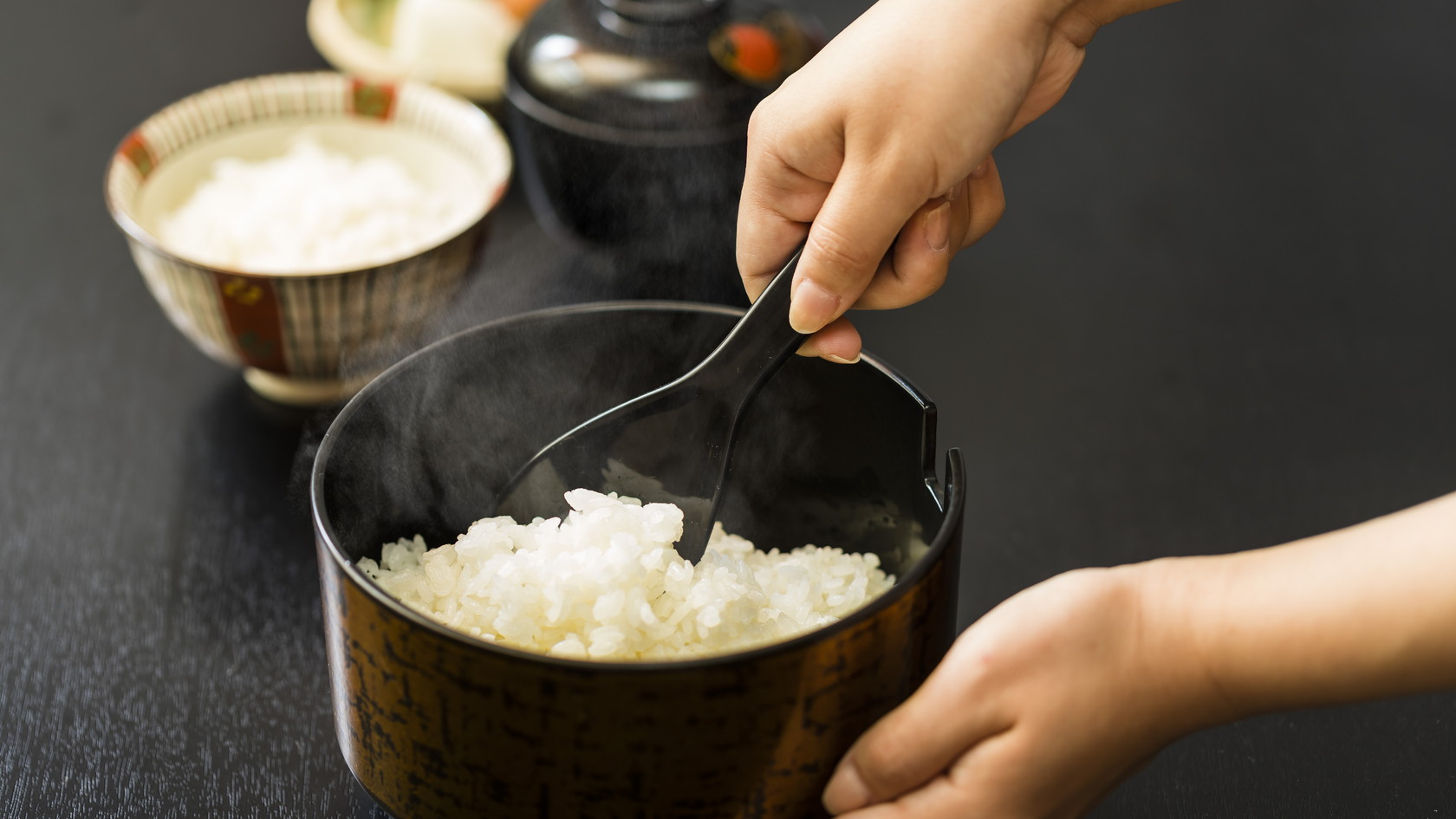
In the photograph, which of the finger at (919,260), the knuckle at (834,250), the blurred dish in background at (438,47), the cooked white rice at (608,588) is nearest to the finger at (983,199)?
the finger at (919,260)

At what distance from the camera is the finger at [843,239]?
986 mm

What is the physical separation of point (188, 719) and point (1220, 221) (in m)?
1.49

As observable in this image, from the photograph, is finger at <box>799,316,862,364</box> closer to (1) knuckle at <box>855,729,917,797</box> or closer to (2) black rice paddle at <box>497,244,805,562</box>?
(2) black rice paddle at <box>497,244,805,562</box>

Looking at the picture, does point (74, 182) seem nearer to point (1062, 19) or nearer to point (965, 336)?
point (965, 336)

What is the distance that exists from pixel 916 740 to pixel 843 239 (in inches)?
15.7

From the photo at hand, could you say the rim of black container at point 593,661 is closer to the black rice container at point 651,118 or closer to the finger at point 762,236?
the finger at point 762,236

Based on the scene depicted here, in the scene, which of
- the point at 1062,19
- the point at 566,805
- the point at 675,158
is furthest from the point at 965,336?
the point at 566,805

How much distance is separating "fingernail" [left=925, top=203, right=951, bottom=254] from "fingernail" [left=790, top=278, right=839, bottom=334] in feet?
0.41

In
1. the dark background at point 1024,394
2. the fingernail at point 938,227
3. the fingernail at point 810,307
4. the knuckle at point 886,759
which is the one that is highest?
the fingernail at point 938,227

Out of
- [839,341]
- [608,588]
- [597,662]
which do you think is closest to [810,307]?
[839,341]

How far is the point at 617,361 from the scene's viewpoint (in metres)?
1.10

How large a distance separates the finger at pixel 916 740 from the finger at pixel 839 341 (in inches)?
11.6

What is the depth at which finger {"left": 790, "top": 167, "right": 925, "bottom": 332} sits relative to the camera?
99 centimetres

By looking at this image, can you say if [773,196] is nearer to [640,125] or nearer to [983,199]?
A: [983,199]
